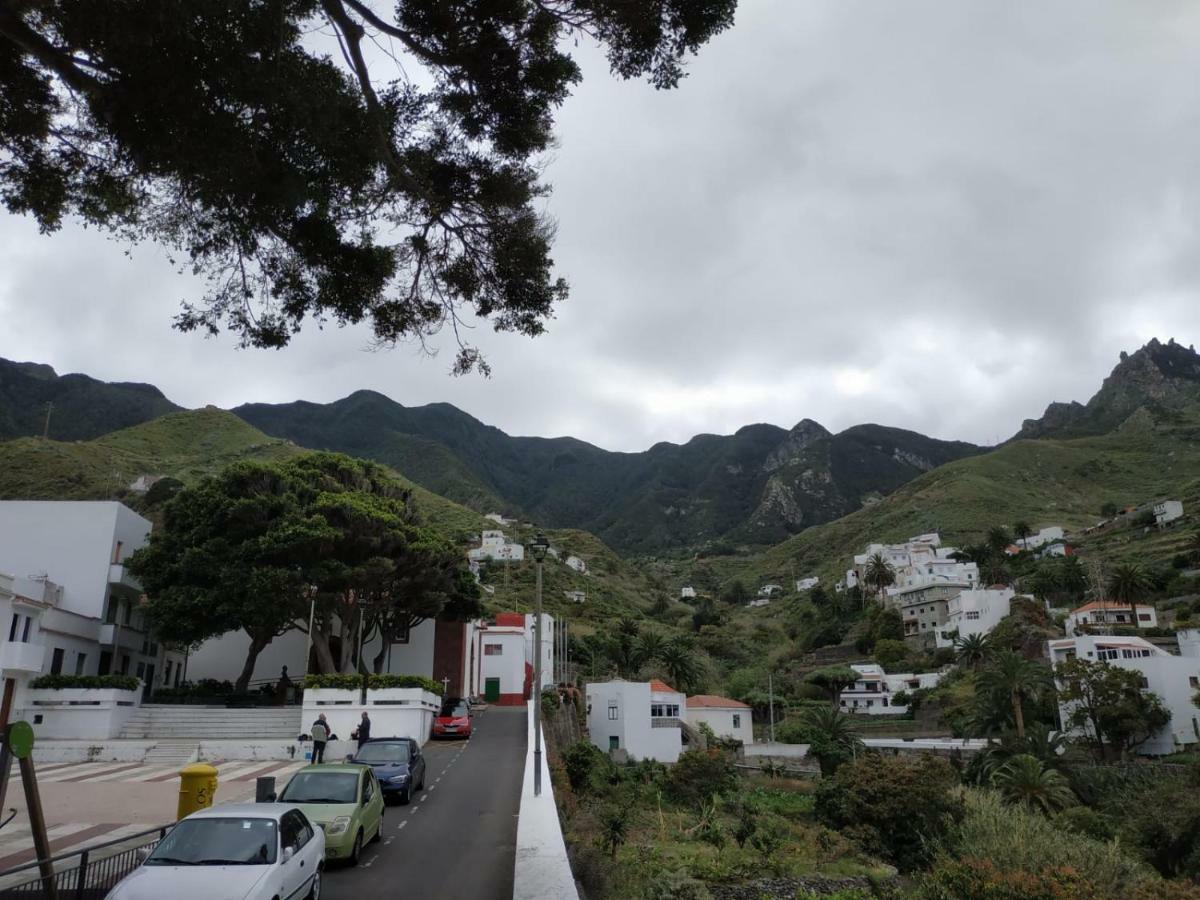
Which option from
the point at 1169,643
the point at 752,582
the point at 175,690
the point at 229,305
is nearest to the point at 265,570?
the point at 175,690

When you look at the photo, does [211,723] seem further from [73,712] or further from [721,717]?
[721,717]

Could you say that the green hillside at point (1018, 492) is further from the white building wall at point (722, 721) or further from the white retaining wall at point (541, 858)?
the white retaining wall at point (541, 858)

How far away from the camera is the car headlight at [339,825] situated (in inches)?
422

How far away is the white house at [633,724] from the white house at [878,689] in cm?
2784

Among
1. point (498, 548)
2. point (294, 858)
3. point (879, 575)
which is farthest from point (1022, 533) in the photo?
point (294, 858)

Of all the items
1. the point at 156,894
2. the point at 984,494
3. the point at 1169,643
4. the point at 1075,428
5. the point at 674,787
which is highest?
the point at 1075,428

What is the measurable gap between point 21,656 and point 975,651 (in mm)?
68643

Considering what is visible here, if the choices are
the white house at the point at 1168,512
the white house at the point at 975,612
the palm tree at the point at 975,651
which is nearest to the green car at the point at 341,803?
the palm tree at the point at 975,651

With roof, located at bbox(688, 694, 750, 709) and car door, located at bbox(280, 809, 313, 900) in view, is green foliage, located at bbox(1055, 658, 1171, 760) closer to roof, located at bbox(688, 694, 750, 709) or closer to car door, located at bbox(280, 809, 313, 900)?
roof, located at bbox(688, 694, 750, 709)

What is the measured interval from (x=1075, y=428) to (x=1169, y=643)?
5071 inches

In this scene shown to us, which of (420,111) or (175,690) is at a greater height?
(420,111)

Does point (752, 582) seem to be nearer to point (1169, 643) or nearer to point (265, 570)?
point (1169, 643)

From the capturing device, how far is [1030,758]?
36.8 meters

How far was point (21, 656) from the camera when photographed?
27031 mm
